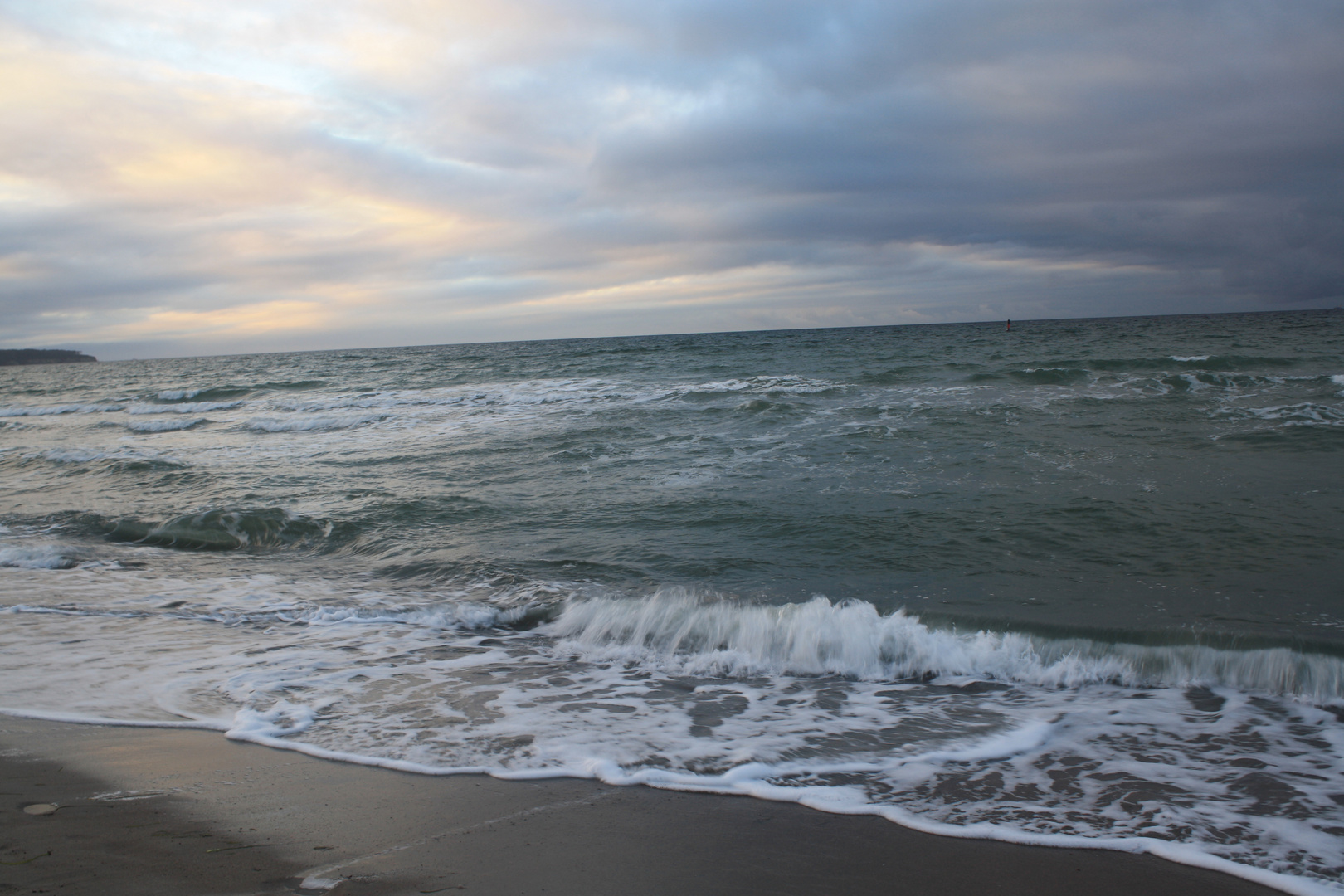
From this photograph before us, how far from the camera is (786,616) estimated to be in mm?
5148

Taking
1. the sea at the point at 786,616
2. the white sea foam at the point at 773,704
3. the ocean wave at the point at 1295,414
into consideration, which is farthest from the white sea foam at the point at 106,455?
the ocean wave at the point at 1295,414

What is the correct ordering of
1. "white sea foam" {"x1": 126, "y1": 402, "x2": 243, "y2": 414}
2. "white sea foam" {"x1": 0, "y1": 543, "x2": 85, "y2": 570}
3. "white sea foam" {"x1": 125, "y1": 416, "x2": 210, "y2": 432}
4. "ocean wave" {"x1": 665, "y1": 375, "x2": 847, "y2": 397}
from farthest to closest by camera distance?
"white sea foam" {"x1": 126, "y1": 402, "x2": 243, "y2": 414}
"ocean wave" {"x1": 665, "y1": 375, "x2": 847, "y2": 397}
"white sea foam" {"x1": 125, "y1": 416, "x2": 210, "y2": 432}
"white sea foam" {"x1": 0, "y1": 543, "x2": 85, "y2": 570}

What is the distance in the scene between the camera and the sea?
3.12m

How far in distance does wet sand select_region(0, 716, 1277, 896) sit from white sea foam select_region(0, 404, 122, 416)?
30731 mm

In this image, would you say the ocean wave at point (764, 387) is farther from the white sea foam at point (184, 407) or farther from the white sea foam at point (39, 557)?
the white sea foam at point (184, 407)

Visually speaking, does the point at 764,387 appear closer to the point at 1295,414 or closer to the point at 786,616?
the point at 1295,414

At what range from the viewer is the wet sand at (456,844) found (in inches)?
88.7

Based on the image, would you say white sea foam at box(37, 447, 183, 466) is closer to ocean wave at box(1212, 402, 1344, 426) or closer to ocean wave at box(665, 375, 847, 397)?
ocean wave at box(665, 375, 847, 397)

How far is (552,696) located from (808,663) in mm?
1693

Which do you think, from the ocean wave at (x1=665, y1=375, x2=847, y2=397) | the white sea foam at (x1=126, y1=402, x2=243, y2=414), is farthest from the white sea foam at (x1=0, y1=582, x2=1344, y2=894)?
the white sea foam at (x1=126, y1=402, x2=243, y2=414)

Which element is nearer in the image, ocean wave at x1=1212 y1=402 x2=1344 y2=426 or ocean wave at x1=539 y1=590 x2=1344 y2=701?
ocean wave at x1=539 y1=590 x2=1344 y2=701

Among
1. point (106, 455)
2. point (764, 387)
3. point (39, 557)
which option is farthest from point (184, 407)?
point (39, 557)

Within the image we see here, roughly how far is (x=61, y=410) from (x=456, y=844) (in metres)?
34.3

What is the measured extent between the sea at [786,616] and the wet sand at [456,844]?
0.16 m
